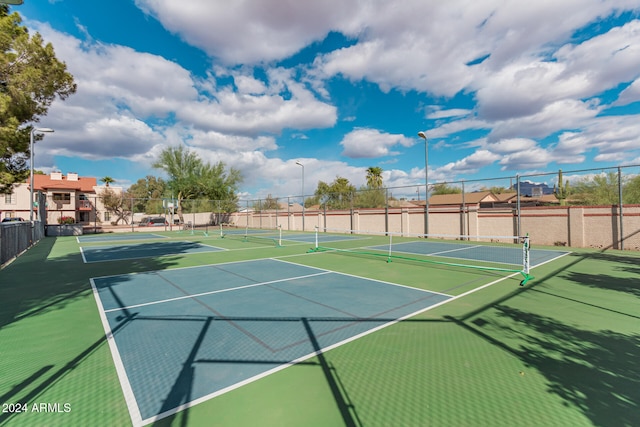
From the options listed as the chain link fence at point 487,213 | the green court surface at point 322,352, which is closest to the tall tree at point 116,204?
the chain link fence at point 487,213

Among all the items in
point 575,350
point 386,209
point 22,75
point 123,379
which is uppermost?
point 22,75

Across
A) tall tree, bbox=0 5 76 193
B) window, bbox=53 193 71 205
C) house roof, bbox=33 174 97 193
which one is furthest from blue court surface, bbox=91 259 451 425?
house roof, bbox=33 174 97 193

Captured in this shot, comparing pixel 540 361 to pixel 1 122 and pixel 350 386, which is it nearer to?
pixel 350 386

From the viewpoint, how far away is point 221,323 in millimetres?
5230

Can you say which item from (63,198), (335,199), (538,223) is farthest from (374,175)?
(63,198)

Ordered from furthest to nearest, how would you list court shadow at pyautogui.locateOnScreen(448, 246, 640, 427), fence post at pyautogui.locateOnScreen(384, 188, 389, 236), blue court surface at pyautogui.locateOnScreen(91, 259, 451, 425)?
fence post at pyautogui.locateOnScreen(384, 188, 389, 236), blue court surface at pyautogui.locateOnScreen(91, 259, 451, 425), court shadow at pyautogui.locateOnScreen(448, 246, 640, 427)

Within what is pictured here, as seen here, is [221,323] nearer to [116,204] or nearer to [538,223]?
[538,223]

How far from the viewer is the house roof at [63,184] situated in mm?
44219

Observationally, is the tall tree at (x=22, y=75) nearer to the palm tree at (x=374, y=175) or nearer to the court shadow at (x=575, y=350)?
the court shadow at (x=575, y=350)

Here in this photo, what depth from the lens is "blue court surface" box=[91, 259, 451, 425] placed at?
11.3 feet

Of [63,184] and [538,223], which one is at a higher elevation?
[63,184]

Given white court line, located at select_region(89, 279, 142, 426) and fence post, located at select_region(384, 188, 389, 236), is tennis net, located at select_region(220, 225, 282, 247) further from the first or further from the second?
white court line, located at select_region(89, 279, 142, 426)

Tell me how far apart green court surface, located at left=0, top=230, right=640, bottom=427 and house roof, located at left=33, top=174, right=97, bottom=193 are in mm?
47667

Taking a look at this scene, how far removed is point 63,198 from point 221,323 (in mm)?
54475
